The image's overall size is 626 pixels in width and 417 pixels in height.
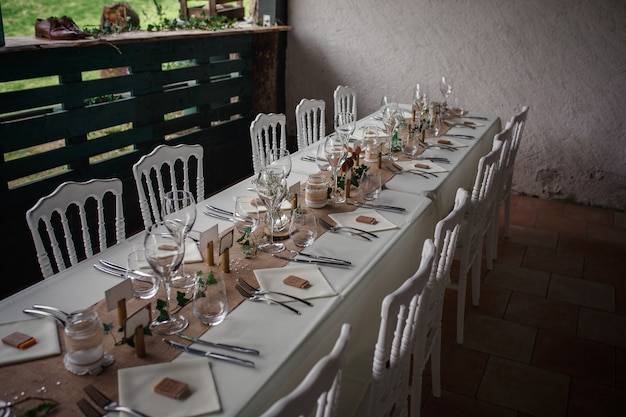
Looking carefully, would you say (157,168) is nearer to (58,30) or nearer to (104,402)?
(58,30)

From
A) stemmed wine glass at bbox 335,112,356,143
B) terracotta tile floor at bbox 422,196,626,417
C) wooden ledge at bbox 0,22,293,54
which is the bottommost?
terracotta tile floor at bbox 422,196,626,417

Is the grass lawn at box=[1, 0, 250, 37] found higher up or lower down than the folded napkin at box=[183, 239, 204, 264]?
higher up

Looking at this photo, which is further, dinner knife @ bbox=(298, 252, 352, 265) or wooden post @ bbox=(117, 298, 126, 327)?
dinner knife @ bbox=(298, 252, 352, 265)

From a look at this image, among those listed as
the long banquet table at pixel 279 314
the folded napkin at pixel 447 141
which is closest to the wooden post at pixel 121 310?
the long banquet table at pixel 279 314

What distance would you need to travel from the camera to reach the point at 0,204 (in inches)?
124

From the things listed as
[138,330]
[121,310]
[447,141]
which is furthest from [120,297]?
[447,141]

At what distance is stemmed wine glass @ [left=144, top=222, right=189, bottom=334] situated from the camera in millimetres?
1616

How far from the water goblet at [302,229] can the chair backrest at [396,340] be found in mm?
536

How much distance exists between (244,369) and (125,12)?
13.7 ft

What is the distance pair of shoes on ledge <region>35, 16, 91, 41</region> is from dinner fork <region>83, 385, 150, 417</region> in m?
2.65

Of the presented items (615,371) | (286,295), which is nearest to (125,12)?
(286,295)

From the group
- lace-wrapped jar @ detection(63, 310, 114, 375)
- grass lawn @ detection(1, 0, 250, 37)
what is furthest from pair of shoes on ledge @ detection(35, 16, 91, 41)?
lace-wrapped jar @ detection(63, 310, 114, 375)

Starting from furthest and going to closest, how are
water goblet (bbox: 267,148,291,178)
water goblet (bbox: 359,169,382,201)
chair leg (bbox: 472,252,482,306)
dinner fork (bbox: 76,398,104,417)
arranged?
chair leg (bbox: 472,252,482,306)
water goblet (bbox: 359,169,382,201)
water goblet (bbox: 267,148,291,178)
dinner fork (bbox: 76,398,104,417)

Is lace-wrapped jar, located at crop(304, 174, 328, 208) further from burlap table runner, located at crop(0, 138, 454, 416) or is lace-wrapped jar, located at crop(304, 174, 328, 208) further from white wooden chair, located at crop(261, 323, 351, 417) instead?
white wooden chair, located at crop(261, 323, 351, 417)
